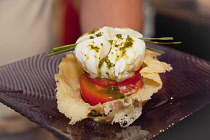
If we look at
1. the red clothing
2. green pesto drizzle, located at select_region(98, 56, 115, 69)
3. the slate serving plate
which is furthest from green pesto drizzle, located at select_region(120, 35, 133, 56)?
the red clothing

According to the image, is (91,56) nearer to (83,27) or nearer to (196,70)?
(196,70)

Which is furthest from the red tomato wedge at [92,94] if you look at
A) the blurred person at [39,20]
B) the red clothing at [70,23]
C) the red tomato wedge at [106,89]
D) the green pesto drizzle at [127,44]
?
the red clothing at [70,23]

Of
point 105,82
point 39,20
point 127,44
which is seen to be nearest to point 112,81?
point 105,82

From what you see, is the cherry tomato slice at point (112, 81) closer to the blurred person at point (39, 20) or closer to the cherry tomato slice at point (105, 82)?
the cherry tomato slice at point (105, 82)

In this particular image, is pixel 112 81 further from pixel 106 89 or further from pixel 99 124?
pixel 99 124

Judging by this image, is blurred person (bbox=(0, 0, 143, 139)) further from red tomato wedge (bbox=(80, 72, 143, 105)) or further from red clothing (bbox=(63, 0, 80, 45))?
red clothing (bbox=(63, 0, 80, 45))
